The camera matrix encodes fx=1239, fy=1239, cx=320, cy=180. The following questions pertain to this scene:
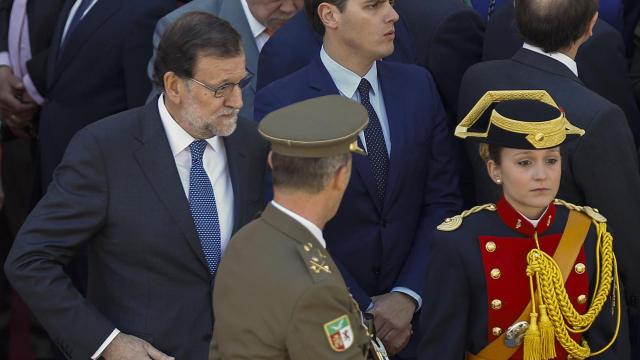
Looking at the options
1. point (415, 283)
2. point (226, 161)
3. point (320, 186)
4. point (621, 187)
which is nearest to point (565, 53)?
point (621, 187)

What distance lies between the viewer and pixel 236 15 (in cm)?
573

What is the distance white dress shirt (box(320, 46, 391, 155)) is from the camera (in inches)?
190

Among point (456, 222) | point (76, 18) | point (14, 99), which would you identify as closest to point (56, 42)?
point (76, 18)

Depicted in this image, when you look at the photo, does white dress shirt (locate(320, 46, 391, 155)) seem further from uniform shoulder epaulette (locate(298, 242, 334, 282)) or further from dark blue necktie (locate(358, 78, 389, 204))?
uniform shoulder epaulette (locate(298, 242, 334, 282))

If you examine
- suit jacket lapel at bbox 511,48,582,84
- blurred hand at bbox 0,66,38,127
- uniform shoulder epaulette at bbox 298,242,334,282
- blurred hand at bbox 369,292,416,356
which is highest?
uniform shoulder epaulette at bbox 298,242,334,282

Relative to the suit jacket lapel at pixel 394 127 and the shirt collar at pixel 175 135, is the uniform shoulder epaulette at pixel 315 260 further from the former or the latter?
the suit jacket lapel at pixel 394 127

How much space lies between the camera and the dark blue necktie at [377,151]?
4777 millimetres

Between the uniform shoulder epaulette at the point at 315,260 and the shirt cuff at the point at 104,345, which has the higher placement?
the uniform shoulder epaulette at the point at 315,260

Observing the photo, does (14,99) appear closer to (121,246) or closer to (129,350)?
(121,246)

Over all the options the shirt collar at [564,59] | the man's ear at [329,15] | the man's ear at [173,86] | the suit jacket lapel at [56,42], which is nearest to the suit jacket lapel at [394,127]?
the man's ear at [329,15]

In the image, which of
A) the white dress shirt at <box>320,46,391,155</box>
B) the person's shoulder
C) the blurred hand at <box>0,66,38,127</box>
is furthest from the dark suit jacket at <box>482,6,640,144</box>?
the blurred hand at <box>0,66,38,127</box>

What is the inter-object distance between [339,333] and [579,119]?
1.52 m

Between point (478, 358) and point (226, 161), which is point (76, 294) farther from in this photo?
point (478, 358)

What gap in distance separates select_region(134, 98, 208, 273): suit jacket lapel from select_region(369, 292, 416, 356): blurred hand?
78cm
